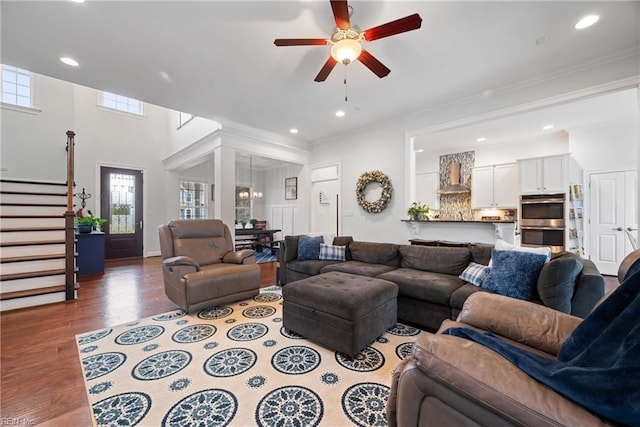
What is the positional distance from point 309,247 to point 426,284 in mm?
1769

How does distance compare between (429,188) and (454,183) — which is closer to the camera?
(454,183)

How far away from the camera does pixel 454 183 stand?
6363 mm

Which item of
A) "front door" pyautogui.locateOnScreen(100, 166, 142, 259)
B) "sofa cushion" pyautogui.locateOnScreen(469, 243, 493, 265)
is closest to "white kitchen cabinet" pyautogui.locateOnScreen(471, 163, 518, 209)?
"sofa cushion" pyautogui.locateOnScreen(469, 243, 493, 265)

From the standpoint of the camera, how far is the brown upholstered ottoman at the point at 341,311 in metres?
1.98

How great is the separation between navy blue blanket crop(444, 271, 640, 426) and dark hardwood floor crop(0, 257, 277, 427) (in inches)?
84.8

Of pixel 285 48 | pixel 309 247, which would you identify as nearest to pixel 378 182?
pixel 309 247

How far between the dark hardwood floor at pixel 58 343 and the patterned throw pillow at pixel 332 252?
113 cm

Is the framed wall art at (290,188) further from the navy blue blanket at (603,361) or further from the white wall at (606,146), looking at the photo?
the navy blue blanket at (603,361)

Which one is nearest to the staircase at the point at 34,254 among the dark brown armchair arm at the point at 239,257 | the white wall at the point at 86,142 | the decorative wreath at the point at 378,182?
the white wall at the point at 86,142

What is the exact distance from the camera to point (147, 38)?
98.0 inches

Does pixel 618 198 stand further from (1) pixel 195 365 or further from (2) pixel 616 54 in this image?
(1) pixel 195 365

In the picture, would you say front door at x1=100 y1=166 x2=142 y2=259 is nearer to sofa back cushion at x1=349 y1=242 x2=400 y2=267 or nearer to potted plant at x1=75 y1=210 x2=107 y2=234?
potted plant at x1=75 y1=210 x2=107 y2=234

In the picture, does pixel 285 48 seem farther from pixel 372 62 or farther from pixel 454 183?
pixel 454 183

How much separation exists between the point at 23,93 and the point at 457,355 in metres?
8.58
